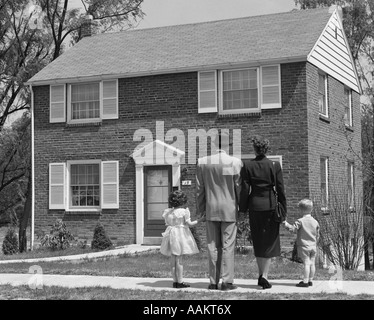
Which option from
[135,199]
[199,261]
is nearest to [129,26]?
[135,199]

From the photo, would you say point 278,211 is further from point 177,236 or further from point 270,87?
point 270,87

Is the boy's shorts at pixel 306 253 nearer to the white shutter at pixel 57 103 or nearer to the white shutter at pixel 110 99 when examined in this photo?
the white shutter at pixel 110 99

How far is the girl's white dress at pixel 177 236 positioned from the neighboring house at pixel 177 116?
8.94 meters

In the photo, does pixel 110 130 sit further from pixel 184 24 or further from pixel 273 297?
pixel 273 297

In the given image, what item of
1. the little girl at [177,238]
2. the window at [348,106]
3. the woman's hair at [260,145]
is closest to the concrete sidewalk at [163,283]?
the little girl at [177,238]

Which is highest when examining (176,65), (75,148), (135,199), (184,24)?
(184,24)

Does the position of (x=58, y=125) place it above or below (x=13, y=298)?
above

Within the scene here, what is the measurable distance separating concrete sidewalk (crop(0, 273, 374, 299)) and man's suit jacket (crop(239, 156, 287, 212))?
116cm

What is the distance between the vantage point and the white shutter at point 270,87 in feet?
60.2

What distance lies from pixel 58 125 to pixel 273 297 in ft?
47.2

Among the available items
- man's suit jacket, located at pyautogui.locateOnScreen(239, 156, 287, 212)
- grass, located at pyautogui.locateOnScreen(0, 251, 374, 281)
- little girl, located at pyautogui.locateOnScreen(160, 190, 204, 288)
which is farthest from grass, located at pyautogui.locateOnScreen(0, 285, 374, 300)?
grass, located at pyautogui.locateOnScreen(0, 251, 374, 281)

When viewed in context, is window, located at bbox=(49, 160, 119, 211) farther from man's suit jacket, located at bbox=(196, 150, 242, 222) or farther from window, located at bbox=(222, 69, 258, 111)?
man's suit jacket, located at bbox=(196, 150, 242, 222)

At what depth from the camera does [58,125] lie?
2103 cm

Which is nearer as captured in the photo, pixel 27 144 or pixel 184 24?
pixel 184 24
